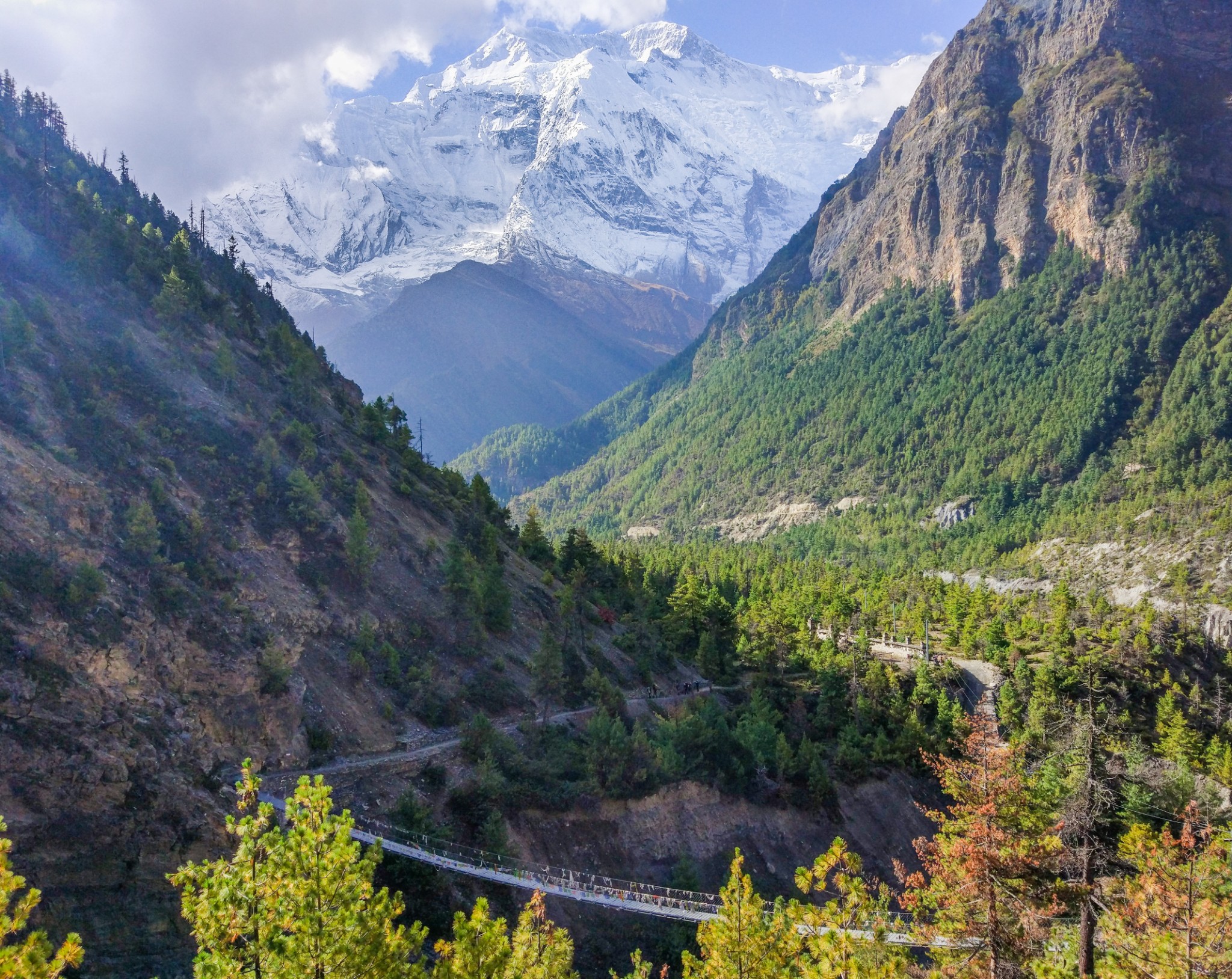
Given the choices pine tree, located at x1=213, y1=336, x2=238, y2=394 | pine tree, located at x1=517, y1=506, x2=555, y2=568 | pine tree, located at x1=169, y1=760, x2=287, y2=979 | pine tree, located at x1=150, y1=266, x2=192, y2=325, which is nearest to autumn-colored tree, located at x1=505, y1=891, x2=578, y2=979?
pine tree, located at x1=169, y1=760, x2=287, y2=979

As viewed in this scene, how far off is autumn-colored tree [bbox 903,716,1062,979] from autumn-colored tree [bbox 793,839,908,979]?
2905 mm

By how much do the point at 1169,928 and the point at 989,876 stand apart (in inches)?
177

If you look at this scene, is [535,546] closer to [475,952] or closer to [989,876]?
[989,876]

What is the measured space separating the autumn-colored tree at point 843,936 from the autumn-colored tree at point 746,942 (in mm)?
578

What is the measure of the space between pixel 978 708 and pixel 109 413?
82.0 metres

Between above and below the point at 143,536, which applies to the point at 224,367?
above

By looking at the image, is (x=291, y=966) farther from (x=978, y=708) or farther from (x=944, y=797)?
(x=978, y=708)

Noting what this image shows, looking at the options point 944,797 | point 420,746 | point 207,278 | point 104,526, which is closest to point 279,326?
point 207,278

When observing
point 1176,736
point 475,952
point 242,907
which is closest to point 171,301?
point 475,952

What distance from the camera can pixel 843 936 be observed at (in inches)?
768

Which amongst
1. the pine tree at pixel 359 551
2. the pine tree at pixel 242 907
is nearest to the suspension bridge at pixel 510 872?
the pine tree at pixel 242 907

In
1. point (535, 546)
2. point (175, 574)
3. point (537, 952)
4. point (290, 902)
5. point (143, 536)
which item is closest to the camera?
point (290, 902)

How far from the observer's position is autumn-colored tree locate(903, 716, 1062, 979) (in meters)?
23.0

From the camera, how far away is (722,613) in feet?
305
